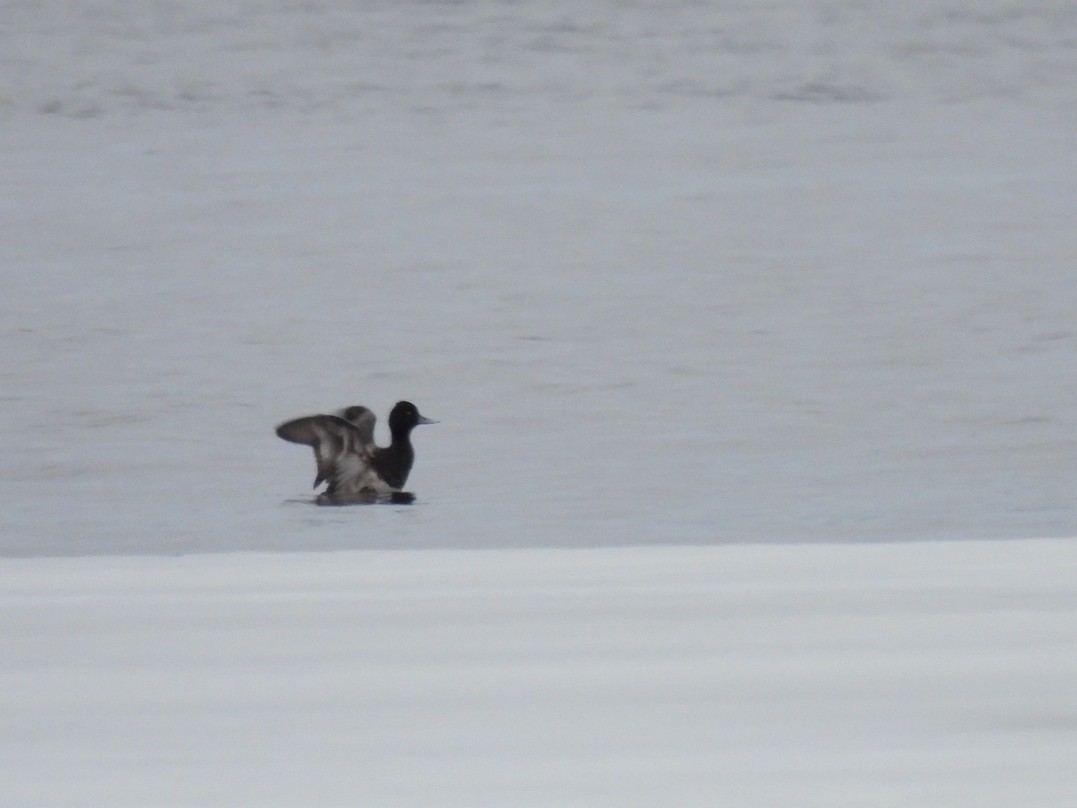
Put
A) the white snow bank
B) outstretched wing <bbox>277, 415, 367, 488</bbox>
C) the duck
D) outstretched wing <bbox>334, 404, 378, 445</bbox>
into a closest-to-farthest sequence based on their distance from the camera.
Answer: the white snow bank, the duck, outstretched wing <bbox>277, 415, 367, 488</bbox>, outstretched wing <bbox>334, 404, 378, 445</bbox>

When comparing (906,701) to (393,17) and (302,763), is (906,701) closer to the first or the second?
(302,763)

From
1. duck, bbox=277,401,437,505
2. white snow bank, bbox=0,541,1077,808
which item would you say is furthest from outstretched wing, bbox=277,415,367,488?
white snow bank, bbox=0,541,1077,808

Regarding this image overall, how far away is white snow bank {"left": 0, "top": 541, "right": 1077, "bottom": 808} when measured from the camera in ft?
6.71

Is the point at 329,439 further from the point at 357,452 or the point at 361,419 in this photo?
the point at 361,419

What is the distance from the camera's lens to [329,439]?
6.14 m

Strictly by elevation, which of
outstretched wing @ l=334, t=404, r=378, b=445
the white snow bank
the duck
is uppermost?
outstretched wing @ l=334, t=404, r=378, b=445

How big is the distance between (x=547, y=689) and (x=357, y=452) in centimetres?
365

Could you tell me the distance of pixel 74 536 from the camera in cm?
459

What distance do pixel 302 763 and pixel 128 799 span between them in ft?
0.66

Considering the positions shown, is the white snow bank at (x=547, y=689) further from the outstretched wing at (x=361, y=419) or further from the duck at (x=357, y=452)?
the outstretched wing at (x=361, y=419)

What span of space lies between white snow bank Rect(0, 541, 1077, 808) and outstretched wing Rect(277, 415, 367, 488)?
243 cm

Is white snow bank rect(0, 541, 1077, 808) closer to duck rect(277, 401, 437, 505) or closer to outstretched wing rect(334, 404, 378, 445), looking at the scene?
duck rect(277, 401, 437, 505)

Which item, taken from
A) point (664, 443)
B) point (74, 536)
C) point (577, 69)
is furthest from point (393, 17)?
point (74, 536)

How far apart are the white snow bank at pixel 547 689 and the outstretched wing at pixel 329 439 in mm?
2431
